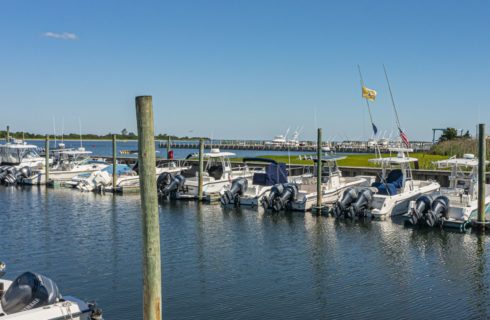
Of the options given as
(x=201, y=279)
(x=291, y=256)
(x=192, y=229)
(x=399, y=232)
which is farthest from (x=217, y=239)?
(x=399, y=232)

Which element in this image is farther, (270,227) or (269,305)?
(270,227)

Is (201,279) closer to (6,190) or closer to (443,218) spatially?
(443,218)

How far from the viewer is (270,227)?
2492 centimetres

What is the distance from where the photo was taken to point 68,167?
148 ft

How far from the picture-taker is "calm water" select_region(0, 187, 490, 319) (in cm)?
1396

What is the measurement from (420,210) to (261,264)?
9.41 metres

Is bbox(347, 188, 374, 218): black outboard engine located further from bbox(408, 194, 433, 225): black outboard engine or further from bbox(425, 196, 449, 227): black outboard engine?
bbox(425, 196, 449, 227): black outboard engine


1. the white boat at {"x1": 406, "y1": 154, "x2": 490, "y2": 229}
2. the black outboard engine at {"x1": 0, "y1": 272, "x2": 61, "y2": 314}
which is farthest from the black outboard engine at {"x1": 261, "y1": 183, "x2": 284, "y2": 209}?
the black outboard engine at {"x1": 0, "y1": 272, "x2": 61, "y2": 314}

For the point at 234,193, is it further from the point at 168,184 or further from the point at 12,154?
the point at 12,154

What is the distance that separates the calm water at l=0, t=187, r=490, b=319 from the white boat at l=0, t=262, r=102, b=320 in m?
2.60

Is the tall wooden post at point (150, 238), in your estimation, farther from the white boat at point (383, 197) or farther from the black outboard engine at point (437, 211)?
the white boat at point (383, 197)

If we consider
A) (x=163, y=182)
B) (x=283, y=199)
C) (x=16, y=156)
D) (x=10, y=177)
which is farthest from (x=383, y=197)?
(x=16, y=156)

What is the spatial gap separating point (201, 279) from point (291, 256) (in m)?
4.31

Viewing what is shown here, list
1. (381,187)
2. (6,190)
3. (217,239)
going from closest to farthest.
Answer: (217,239), (381,187), (6,190)
